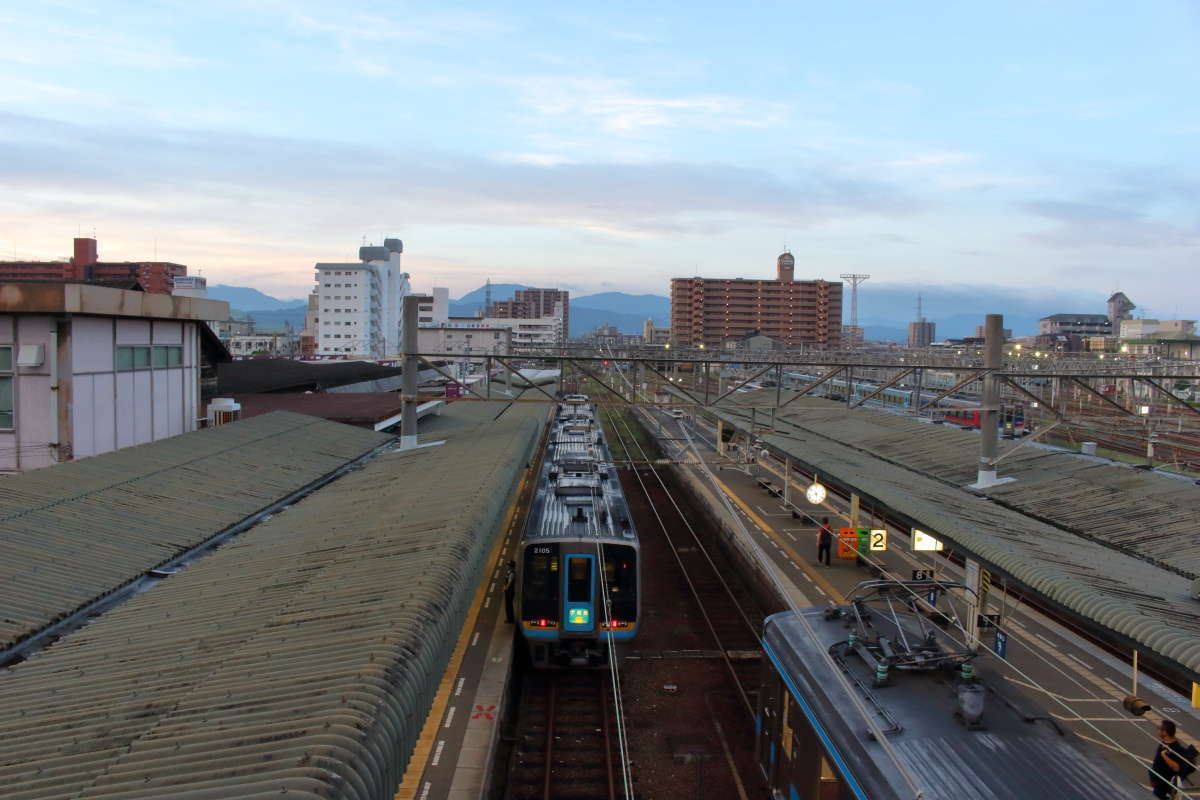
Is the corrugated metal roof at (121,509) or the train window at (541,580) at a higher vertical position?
the corrugated metal roof at (121,509)

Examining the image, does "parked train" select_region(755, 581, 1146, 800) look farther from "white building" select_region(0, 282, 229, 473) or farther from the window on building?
the window on building

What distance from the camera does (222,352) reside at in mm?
23984

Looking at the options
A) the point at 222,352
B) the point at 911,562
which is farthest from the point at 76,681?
the point at 222,352

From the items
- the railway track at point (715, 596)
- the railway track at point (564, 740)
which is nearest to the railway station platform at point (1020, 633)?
the railway track at point (715, 596)

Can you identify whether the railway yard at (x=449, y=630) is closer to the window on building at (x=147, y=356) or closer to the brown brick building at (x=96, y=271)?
the window on building at (x=147, y=356)

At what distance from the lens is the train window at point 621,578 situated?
1152 cm

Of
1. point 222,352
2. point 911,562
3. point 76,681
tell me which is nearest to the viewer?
point 76,681

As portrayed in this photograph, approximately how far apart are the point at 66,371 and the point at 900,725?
1446cm

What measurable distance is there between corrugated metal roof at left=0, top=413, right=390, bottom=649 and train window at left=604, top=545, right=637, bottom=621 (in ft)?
17.9

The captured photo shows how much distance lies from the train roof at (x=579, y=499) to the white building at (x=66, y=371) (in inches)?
333

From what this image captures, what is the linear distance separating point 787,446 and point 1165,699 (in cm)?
1118

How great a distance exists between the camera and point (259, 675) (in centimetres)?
520

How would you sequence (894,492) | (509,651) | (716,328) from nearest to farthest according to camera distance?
(509,651) → (894,492) → (716,328)

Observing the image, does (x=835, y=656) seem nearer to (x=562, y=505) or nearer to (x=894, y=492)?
(x=562, y=505)
